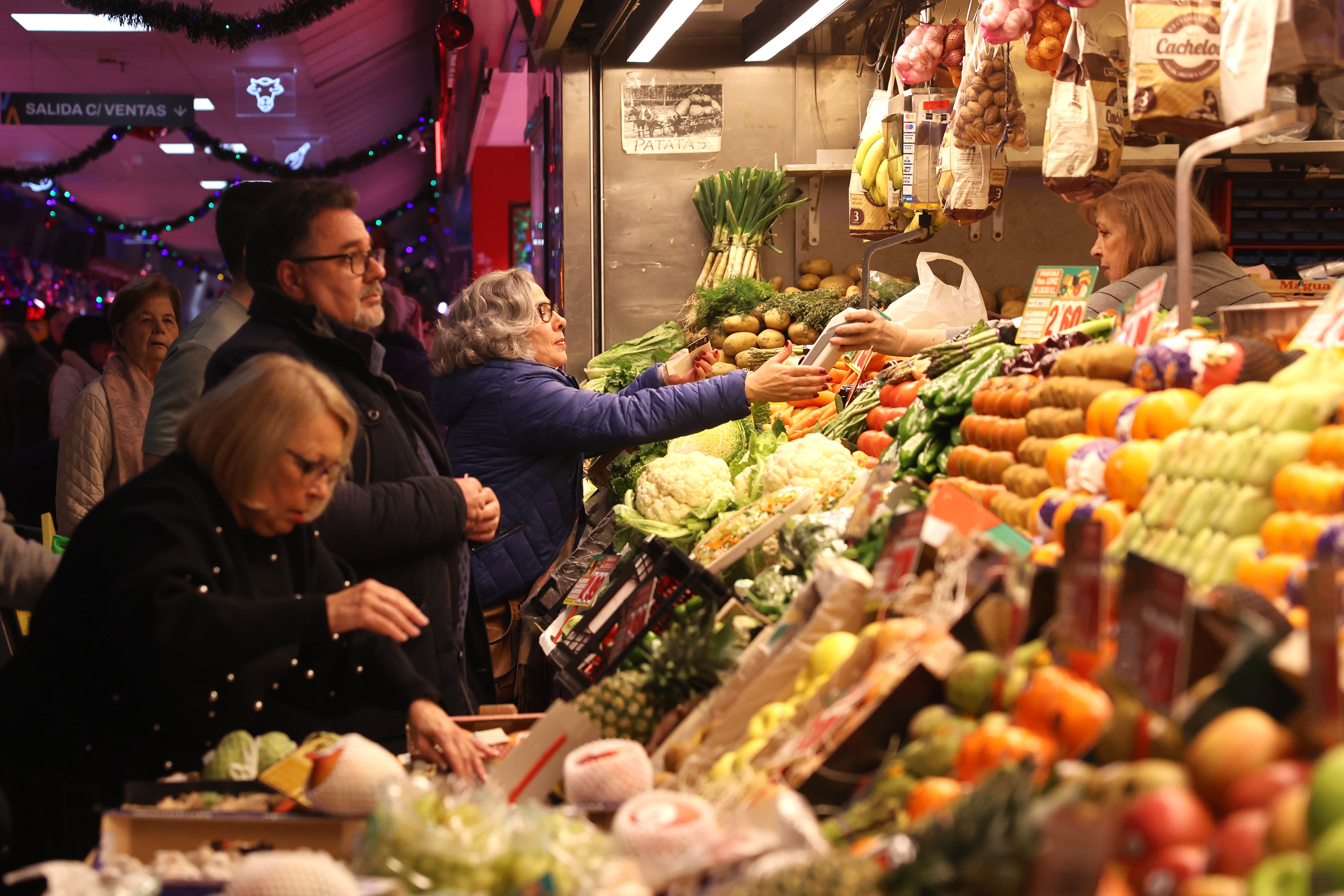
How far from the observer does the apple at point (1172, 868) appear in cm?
97

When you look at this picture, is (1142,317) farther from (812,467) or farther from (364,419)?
(364,419)

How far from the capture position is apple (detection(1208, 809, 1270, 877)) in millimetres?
975

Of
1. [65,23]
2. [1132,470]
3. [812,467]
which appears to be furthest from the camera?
[65,23]

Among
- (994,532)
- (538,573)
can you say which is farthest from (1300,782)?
(538,573)

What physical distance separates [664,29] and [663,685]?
3537mm

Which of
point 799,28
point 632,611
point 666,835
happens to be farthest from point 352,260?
point 799,28

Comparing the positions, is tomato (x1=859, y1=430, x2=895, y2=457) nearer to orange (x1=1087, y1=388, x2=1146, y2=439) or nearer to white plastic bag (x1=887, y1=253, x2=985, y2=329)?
white plastic bag (x1=887, y1=253, x2=985, y2=329)

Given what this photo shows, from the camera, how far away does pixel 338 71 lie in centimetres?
1149

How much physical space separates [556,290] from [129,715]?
173 inches

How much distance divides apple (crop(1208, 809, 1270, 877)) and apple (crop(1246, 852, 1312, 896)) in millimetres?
29

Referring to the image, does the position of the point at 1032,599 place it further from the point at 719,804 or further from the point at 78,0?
the point at 78,0

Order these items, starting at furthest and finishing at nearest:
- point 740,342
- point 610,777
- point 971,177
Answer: point 740,342
point 971,177
point 610,777

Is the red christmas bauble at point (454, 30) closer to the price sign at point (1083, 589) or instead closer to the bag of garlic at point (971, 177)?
the bag of garlic at point (971, 177)

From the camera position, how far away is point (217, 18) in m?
7.32
